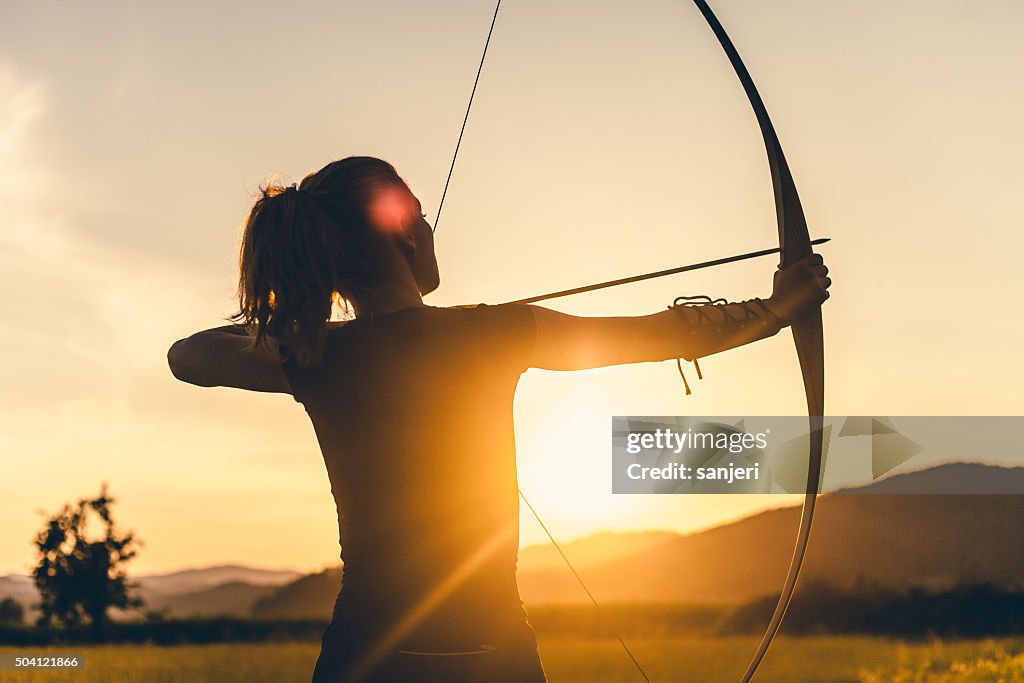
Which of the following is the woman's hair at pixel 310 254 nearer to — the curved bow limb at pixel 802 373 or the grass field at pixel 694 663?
the curved bow limb at pixel 802 373

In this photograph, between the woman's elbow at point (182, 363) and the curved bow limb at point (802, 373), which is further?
the curved bow limb at point (802, 373)

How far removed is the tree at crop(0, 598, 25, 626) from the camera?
3731 centimetres

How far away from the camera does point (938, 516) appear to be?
37500 mm

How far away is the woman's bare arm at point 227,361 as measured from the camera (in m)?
1.55

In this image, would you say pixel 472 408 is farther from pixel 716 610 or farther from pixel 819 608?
pixel 716 610

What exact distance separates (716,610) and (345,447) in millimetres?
23655

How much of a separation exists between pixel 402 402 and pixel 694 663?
14.3 m

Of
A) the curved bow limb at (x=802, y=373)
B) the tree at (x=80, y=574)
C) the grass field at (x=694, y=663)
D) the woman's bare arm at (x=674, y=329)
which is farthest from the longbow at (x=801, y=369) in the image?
the tree at (x=80, y=574)

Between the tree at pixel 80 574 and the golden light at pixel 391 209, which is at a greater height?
the golden light at pixel 391 209

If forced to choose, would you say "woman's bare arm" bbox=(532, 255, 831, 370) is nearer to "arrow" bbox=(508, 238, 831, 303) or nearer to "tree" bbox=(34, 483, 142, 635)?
"arrow" bbox=(508, 238, 831, 303)

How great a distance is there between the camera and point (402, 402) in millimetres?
1405

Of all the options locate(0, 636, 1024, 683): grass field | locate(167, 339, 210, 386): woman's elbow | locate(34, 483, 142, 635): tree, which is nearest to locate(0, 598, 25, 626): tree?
locate(34, 483, 142, 635): tree

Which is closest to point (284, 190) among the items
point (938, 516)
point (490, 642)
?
point (490, 642)

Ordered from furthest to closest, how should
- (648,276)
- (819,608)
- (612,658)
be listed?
1. (819,608)
2. (612,658)
3. (648,276)
